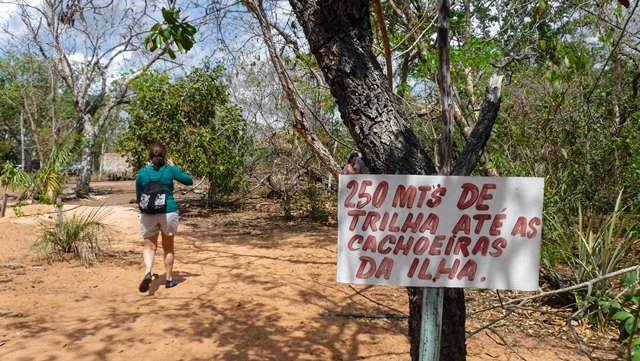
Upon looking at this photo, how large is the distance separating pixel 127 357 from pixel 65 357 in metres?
0.41

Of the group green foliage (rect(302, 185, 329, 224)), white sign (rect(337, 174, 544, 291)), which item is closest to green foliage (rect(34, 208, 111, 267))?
green foliage (rect(302, 185, 329, 224))

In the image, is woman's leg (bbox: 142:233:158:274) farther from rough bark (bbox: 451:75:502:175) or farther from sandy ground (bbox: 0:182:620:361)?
rough bark (bbox: 451:75:502:175)

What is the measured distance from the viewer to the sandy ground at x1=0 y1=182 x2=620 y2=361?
3277 millimetres

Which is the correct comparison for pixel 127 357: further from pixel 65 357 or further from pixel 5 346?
pixel 5 346

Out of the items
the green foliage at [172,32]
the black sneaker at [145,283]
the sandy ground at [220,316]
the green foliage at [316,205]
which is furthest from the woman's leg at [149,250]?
the green foliage at [316,205]

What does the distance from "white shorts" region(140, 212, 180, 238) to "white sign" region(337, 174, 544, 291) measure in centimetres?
348

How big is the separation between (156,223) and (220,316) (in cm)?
123

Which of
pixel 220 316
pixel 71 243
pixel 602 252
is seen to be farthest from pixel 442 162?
pixel 71 243

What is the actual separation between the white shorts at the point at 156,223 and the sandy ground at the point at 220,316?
0.63 metres

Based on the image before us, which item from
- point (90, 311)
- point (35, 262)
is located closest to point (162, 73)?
point (35, 262)

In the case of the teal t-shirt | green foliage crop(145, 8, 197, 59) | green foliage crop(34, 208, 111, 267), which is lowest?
green foliage crop(34, 208, 111, 267)

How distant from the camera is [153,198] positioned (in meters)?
4.45

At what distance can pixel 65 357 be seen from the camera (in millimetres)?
3074

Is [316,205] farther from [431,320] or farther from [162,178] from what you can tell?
[431,320]
